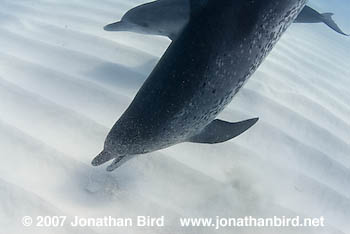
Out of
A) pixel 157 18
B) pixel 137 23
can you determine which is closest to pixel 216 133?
pixel 157 18

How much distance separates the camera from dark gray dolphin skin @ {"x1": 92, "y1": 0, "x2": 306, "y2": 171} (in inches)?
58.0

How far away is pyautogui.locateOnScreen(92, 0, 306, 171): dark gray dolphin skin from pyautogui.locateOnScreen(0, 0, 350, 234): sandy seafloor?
716 mm

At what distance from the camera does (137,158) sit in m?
2.49

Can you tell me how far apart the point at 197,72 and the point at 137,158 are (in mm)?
1170

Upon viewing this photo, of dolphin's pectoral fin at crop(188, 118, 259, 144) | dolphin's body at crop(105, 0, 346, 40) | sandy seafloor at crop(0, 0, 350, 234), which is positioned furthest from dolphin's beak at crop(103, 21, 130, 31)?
dolphin's pectoral fin at crop(188, 118, 259, 144)

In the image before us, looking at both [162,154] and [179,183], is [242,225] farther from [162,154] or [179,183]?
[162,154]

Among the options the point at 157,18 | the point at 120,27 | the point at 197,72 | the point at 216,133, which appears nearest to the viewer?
Result: the point at 197,72

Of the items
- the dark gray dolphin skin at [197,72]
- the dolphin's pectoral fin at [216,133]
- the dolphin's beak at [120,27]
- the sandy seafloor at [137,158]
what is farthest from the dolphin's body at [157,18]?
the dark gray dolphin skin at [197,72]

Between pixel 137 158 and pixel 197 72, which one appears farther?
pixel 137 158

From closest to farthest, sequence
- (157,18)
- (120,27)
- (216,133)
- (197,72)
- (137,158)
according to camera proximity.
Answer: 1. (197,72)
2. (216,133)
3. (137,158)
4. (157,18)
5. (120,27)

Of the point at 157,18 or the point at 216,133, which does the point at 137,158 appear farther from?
the point at 157,18

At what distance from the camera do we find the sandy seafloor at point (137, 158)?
2205mm

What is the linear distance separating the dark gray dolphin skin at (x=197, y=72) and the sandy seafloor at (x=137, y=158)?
72 cm

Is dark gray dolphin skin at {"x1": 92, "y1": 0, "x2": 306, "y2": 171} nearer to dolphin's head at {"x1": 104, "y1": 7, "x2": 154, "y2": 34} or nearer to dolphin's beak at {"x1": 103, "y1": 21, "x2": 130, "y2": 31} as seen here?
dolphin's head at {"x1": 104, "y1": 7, "x2": 154, "y2": 34}
